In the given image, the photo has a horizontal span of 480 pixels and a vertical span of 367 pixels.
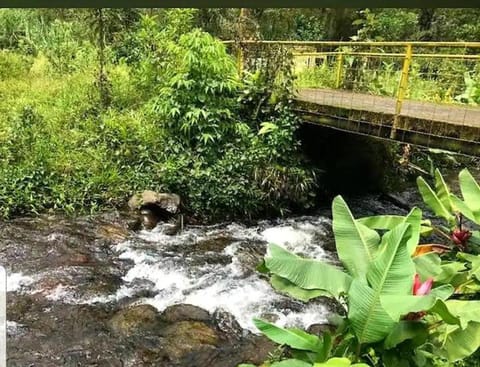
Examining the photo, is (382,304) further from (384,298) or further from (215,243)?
(215,243)

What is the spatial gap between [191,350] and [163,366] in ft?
0.77

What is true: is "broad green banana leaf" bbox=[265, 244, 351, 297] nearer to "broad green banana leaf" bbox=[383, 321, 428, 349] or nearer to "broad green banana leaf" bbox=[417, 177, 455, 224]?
"broad green banana leaf" bbox=[383, 321, 428, 349]

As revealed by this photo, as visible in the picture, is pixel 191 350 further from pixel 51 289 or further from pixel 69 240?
pixel 69 240

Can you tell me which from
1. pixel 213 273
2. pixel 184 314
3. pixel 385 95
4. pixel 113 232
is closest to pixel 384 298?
pixel 184 314

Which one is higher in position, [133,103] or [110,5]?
[110,5]

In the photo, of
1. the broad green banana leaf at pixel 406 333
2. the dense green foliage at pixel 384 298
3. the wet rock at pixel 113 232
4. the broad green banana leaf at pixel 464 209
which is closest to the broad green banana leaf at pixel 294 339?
the dense green foliage at pixel 384 298

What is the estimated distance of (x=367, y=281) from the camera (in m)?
1.63

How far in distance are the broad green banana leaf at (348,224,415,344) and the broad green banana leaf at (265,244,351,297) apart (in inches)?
5.5

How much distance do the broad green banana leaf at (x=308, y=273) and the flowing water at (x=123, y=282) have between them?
6.00ft

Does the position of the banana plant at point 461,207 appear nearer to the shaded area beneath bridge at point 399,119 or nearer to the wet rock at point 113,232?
the shaded area beneath bridge at point 399,119

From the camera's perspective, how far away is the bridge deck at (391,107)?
15.6 ft

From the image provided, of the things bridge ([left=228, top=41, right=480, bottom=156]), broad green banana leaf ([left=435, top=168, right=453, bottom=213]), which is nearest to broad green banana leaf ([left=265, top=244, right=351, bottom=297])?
broad green banana leaf ([left=435, top=168, right=453, bottom=213])

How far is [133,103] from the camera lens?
716 cm

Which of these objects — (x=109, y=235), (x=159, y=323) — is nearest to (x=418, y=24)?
(x=109, y=235)
